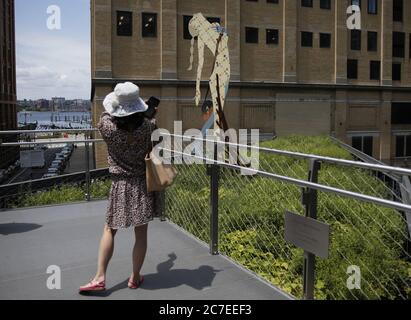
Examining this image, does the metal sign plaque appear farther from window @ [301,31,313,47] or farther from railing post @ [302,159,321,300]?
window @ [301,31,313,47]

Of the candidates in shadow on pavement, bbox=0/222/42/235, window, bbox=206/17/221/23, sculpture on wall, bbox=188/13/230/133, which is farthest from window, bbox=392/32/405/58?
shadow on pavement, bbox=0/222/42/235

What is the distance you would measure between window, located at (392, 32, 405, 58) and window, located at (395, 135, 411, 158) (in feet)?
23.3

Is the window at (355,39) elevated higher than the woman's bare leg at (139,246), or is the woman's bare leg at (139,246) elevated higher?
the window at (355,39)

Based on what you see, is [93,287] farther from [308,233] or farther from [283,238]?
[283,238]

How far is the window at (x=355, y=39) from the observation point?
3641 centimetres

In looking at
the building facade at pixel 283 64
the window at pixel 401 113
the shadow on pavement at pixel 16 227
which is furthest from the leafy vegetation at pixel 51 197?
the window at pixel 401 113

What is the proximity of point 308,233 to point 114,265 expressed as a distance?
6.37 ft

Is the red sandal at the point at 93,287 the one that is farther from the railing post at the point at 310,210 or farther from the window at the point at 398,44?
the window at the point at 398,44

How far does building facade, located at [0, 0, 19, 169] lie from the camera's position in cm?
5322

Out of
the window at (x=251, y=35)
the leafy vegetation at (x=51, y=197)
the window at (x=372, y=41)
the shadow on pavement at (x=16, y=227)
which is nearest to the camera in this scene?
the shadow on pavement at (x=16, y=227)

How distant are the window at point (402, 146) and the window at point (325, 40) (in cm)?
1063

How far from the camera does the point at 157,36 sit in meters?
29.7

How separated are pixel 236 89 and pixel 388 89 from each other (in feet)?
47.5

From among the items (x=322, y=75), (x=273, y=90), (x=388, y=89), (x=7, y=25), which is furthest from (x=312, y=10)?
(x=7, y=25)
